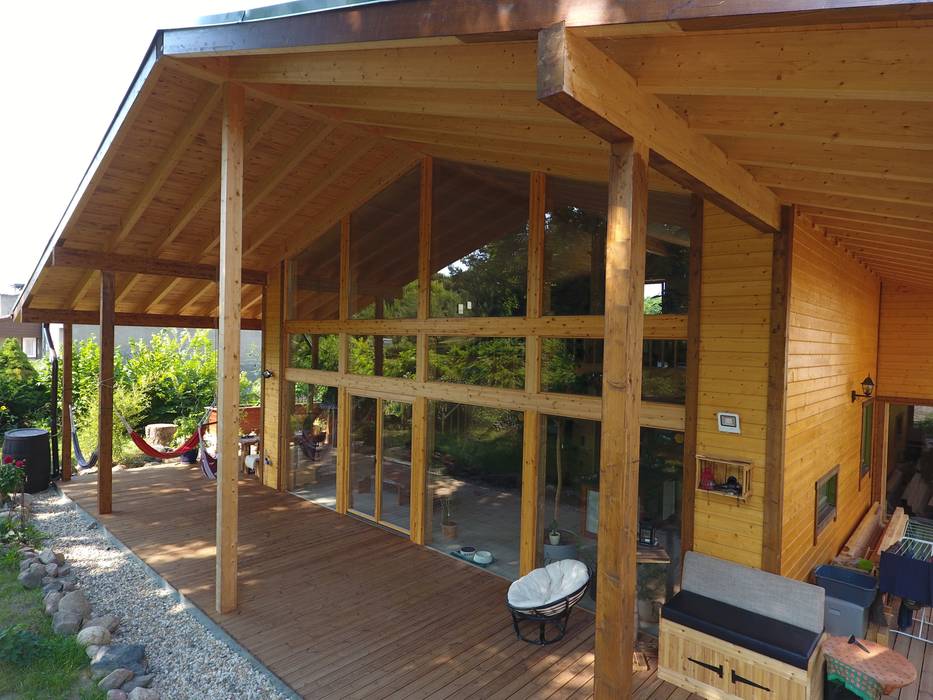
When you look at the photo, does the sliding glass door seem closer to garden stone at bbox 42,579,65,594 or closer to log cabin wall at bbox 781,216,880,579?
garden stone at bbox 42,579,65,594

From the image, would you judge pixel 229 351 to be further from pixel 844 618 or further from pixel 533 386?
pixel 844 618

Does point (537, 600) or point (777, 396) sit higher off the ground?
point (777, 396)

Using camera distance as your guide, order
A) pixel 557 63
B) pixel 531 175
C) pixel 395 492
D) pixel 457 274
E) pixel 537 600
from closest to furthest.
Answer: pixel 557 63 < pixel 537 600 < pixel 531 175 < pixel 457 274 < pixel 395 492

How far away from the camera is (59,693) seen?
12.0 feet

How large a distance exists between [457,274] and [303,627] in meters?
3.67

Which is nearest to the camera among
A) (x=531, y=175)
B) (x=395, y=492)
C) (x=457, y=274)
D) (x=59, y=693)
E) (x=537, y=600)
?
(x=59, y=693)

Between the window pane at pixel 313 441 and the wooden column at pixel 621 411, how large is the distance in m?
5.88

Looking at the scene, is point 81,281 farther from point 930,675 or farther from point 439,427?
point 930,675

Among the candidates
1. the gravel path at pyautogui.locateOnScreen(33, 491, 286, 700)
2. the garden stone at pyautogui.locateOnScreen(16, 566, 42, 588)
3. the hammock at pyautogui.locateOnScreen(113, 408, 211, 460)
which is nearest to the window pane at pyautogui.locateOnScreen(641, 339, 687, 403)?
the gravel path at pyautogui.locateOnScreen(33, 491, 286, 700)

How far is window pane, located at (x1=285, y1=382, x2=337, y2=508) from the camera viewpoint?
785 cm

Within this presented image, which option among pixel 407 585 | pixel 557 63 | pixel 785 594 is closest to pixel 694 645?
pixel 785 594

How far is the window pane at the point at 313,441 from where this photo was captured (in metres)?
7.85

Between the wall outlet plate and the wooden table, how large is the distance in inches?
60.3

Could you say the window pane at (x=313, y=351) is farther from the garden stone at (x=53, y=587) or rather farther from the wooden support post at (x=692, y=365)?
the wooden support post at (x=692, y=365)
